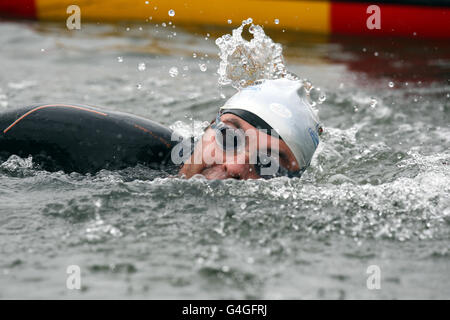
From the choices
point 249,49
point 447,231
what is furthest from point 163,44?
point 447,231

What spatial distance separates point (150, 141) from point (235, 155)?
61 centimetres

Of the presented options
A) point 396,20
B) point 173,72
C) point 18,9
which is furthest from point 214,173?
point 18,9

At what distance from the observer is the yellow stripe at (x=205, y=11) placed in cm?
921

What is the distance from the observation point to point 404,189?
386cm

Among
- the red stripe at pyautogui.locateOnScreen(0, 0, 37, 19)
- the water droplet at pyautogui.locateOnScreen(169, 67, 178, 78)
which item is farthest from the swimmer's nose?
the red stripe at pyautogui.locateOnScreen(0, 0, 37, 19)

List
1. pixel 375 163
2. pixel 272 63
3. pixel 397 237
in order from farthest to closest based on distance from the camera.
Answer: pixel 272 63 < pixel 375 163 < pixel 397 237

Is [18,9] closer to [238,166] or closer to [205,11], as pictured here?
[205,11]

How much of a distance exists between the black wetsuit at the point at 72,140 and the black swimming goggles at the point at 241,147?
463 mm

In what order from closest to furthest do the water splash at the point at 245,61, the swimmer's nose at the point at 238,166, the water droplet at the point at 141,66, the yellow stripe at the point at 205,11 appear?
1. the swimmer's nose at the point at 238,166
2. the water splash at the point at 245,61
3. the water droplet at the point at 141,66
4. the yellow stripe at the point at 205,11

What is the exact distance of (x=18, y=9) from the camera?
9695 millimetres

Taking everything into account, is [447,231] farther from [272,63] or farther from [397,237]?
[272,63]

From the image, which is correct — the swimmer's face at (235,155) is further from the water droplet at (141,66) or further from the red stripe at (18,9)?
the red stripe at (18,9)

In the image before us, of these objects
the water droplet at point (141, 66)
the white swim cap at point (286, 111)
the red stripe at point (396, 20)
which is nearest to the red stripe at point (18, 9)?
the water droplet at point (141, 66)

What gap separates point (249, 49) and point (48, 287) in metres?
2.96
